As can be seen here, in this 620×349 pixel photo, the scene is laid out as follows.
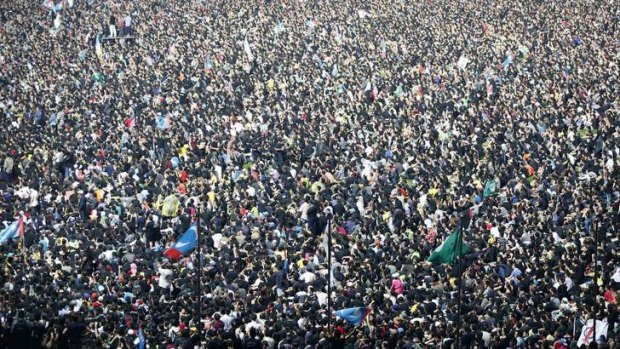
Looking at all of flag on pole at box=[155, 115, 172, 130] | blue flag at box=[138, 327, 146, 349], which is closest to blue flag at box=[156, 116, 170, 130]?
flag on pole at box=[155, 115, 172, 130]

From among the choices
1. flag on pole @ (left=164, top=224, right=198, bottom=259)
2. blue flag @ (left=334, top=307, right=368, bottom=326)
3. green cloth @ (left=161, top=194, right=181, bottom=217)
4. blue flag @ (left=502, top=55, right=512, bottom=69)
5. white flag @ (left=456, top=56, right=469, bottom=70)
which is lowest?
blue flag @ (left=334, top=307, right=368, bottom=326)

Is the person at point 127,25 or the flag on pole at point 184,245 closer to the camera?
the flag on pole at point 184,245

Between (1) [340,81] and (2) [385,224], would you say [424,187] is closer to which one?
(2) [385,224]

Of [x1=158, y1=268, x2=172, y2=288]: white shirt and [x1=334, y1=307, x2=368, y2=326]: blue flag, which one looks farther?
[x1=158, y1=268, x2=172, y2=288]: white shirt

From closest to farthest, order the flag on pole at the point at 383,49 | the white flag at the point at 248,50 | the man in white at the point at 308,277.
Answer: the man in white at the point at 308,277, the white flag at the point at 248,50, the flag on pole at the point at 383,49

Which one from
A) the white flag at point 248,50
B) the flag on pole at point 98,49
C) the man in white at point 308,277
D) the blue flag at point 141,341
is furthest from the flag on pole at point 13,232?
the flag on pole at point 98,49

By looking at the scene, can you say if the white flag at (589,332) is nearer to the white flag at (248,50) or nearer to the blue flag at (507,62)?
the blue flag at (507,62)

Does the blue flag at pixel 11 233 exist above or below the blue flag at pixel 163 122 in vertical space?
below

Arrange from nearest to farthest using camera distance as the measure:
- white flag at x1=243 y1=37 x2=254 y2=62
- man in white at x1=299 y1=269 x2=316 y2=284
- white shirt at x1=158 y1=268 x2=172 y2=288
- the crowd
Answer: the crowd < man in white at x1=299 y1=269 x2=316 y2=284 < white shirt at x1=158 y1=268 x2=172 y2=288 < white flag at x1=243 y1=37 x2=254 y2=62

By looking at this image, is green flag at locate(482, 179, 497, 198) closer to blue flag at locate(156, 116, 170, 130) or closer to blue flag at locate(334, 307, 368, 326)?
blue flag at locate(334, 307, 368, 326)
